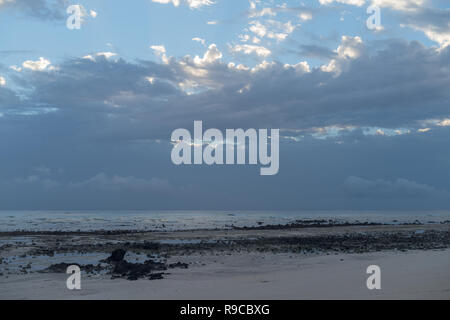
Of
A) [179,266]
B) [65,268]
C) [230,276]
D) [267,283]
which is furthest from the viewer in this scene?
[179,266]

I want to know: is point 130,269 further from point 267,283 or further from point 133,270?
point 267,283

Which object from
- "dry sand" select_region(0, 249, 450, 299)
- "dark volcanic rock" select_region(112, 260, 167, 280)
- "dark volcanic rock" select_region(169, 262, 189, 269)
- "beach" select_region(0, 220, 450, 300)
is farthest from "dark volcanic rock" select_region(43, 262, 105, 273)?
"dark volcanic rock" select_region(169, 262, 189, 269)

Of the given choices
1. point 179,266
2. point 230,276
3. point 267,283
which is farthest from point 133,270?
point 267,283

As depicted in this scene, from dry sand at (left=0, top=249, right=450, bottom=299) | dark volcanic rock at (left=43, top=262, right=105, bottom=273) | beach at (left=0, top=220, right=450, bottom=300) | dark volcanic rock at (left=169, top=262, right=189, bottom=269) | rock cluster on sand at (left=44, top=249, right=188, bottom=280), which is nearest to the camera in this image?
dry sand at (left=0, top=249, right=450, bottom=299)

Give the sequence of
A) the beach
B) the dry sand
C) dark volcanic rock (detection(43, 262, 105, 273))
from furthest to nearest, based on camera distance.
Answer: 1. dark volcanic rock (detection(43, 262, 105, 273))
2. the beach
3. the dry sand

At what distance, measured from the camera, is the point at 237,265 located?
86.5ft

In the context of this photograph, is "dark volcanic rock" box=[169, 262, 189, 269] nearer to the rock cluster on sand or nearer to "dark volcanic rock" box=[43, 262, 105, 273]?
the rock cluster on sand

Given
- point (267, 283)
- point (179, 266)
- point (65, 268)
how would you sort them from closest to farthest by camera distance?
point (267, 283) → point (65, 268) → point (179, 266)

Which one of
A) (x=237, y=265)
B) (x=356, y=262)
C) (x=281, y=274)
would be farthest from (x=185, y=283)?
(x=356, y=262)
